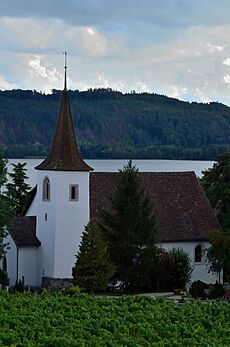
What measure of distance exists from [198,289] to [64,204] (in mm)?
9170

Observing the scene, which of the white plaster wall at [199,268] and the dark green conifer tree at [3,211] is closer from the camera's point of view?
the dark green conifer tree at [3,211]

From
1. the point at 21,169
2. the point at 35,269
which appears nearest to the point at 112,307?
the point at 35,269

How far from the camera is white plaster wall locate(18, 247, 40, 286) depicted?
5338 centimetres

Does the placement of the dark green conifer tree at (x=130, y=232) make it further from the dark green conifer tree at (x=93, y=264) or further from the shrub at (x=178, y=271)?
the dark green conifer tree at (x=93, y=264)

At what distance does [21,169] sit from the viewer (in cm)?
6444

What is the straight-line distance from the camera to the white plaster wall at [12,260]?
53.6 meters

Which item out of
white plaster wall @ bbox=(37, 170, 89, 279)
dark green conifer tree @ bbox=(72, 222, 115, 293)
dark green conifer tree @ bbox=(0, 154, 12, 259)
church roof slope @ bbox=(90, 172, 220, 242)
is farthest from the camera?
church roof slope @ bbox=(90, 172, 220, 242)

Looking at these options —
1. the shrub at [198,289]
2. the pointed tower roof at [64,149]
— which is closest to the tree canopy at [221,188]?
the shrub at [198,289]

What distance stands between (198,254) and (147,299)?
21.5 meters

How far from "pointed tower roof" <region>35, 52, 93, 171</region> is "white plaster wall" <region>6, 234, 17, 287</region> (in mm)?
4771

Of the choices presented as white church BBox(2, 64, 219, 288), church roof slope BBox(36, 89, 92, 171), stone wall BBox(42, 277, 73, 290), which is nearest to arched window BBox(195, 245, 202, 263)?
white church BBox(2, 64, 219, 288)

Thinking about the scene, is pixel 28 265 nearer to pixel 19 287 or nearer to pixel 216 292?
pixel 19 287

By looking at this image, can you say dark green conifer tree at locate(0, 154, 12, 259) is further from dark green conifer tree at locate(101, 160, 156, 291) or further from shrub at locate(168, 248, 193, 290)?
shrub at locate(168, 248, 193, 290)

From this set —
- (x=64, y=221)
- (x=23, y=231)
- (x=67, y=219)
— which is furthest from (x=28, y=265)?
(x=67, y=219)
